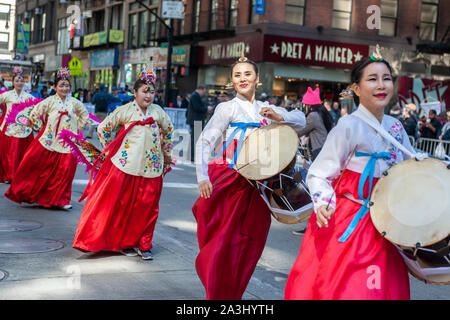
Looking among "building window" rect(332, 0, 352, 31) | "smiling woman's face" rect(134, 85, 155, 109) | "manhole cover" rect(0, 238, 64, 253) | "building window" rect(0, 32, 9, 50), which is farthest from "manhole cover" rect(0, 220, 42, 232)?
"building window" rect(0, 32, 9, 50)

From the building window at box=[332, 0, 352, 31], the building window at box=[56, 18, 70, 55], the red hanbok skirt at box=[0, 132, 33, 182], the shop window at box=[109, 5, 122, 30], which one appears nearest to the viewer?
the red hanbok skirt at box=[0, 132, 33, 182]

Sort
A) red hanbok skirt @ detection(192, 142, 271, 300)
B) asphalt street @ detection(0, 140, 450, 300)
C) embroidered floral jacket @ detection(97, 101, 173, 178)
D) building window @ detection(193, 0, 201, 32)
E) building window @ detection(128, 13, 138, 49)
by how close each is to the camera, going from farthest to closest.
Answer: building window @ detection(128, 13, 138, 49) → building window @ detection(193, 0, 201, 32) → embroidered floral jacket @ detection(97, 101, 173, 178) → asphalt street @ detection(0, 140, 450, 300) → red hanbok skirt @ detection(192, 142, 271, 300)

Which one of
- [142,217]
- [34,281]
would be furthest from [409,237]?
[142,217]

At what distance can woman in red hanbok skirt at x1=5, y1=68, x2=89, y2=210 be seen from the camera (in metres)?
9.59

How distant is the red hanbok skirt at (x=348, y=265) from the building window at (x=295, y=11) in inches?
1012

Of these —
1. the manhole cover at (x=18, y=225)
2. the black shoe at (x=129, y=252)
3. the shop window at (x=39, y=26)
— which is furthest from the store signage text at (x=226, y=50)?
the shop window at (x=39, y=26)

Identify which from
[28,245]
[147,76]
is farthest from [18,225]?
[147,76]

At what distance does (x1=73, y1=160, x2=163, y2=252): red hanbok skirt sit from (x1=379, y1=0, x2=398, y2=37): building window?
25.2 m

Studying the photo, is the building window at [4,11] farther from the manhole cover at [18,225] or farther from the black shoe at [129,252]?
the black shoe at [129,252]

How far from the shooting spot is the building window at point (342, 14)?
29.5 metres

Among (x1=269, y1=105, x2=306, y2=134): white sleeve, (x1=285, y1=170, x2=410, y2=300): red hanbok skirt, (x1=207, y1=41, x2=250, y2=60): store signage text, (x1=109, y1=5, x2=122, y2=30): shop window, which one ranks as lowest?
(x1=285, y1=170, x2=410, y2=300): red hanbok skirt

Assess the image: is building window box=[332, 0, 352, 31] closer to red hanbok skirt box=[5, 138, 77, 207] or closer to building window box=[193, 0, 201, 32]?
building window box=[193, 0, 201, 32]

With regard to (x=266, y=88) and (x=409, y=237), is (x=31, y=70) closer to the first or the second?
(x=266, y=88)

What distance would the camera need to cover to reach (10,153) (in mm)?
11648
